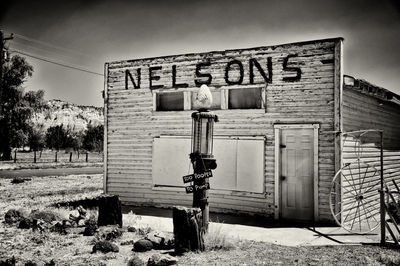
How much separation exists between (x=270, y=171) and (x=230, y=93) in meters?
2.59

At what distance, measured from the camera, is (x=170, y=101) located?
11383 mm

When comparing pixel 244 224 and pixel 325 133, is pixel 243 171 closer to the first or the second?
pixel 244 224

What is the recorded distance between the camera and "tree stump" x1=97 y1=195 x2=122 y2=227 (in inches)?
329

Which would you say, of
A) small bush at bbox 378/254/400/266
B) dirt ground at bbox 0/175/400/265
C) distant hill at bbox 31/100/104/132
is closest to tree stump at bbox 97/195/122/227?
dirt ground at bbox 0/175/400/265

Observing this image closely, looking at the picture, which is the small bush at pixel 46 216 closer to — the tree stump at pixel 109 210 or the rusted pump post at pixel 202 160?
the tree stump at pixel 109 210

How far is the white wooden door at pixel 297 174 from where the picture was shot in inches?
366

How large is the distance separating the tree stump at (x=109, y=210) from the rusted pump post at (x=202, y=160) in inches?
90.0

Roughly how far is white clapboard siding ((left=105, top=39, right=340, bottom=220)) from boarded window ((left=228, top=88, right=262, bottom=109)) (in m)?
0.15

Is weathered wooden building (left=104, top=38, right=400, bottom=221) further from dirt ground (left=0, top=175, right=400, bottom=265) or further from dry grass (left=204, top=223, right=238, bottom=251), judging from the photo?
dry grass (left=204, top=223, right=238, bottom=251)

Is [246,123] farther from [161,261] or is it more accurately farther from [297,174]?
[161,261]

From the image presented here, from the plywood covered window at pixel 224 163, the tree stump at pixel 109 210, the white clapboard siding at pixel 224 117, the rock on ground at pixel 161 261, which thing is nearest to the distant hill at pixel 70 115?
the white clapboard siding at pixel 224 117

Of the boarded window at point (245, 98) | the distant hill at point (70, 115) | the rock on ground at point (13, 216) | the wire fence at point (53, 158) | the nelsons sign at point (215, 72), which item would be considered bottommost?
the rock on ground at point (13, 216)

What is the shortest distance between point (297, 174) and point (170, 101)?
15.1ft

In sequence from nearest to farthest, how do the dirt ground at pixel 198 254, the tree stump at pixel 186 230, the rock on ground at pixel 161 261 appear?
the rock on ground at pixel 161 261 → the dirt ground at pixel 198 254 → the tree stump at pixel 186 230
